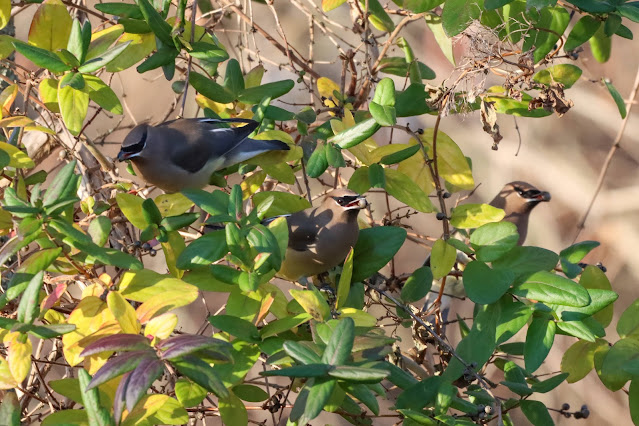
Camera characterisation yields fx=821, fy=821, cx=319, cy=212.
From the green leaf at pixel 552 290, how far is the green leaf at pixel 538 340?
0.06 meters

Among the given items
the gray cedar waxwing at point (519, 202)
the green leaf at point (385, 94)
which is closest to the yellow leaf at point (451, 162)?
the green leaf at point (385, 94)

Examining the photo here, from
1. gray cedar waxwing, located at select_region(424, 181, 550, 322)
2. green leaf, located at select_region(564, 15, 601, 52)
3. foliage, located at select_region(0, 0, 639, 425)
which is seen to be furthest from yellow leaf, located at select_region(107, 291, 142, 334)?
gray cedar waxwing, located at select_region(424, 181, 550, 322)

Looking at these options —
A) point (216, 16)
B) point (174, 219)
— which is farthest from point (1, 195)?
point (216, 16)

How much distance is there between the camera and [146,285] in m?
1.59

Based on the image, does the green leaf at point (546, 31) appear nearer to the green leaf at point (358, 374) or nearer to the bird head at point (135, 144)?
the green leaf at point (358, 374)

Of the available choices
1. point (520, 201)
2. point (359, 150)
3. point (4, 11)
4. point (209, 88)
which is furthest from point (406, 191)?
point (520, 201)

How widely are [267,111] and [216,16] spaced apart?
1.21 m

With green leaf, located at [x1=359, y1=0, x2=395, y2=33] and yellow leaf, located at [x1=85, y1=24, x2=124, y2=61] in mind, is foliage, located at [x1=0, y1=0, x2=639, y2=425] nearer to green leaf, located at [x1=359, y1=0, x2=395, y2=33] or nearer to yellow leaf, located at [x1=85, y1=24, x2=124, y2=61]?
yellow leaf, located at [x1=85, y1=24, x2=124, y2=61]

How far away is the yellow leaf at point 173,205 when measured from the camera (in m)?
1.87

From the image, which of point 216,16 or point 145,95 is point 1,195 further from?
point 145,95

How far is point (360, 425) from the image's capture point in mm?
1805

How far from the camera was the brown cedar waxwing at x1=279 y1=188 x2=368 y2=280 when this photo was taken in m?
2.19

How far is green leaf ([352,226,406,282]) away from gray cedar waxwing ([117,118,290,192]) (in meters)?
0.61

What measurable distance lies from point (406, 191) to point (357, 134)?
26cm
